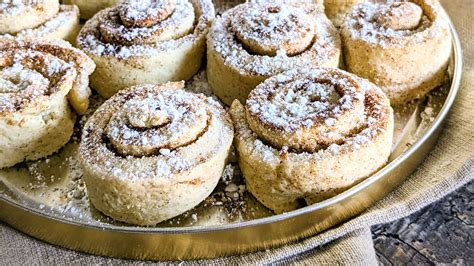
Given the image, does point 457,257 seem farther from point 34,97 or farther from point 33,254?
point 34,97

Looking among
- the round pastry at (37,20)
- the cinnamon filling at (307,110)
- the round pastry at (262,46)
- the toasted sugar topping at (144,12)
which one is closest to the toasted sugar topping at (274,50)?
the round pastry at (262,46)

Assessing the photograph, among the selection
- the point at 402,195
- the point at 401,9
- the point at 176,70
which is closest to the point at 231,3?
the point at 176,70

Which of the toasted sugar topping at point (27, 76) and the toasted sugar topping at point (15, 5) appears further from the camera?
the toasted sugar topping at point (15, 5)

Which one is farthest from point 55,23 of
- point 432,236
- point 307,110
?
point 432,236

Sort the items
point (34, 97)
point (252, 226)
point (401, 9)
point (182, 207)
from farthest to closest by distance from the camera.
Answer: point (401, 9), point (34, 97), point (182, 207), point (252, 226)

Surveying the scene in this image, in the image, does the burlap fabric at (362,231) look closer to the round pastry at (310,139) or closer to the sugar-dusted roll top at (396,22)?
the round pastry at (310,139)

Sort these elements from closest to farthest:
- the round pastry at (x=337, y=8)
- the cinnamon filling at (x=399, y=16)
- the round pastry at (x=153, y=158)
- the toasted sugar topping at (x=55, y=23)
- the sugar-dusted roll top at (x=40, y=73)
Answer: the round pastry at (x=153, y=158) → the sugar-dusted roll top at (x=40, y=73) → the cinnamon filling at (x=399, y=16) → the toasted sugar topping at (x=55, y=23) → the round pastry at (x=337, y=8)

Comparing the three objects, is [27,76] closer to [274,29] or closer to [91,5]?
[91,5]

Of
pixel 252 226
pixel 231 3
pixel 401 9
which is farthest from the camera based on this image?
pixel 231 3
